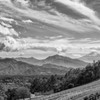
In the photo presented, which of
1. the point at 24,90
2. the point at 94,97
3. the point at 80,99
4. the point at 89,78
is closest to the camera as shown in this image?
the point at 94,97

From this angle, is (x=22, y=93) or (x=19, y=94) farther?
(x=19, y=94)

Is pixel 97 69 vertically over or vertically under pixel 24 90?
over

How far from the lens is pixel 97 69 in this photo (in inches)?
6235

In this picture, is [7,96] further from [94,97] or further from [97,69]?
[94,97]

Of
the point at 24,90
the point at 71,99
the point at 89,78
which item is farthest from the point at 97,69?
the point at 71,99

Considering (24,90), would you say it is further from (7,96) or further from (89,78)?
(89,78)

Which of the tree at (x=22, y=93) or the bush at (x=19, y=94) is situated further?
the bush at (x=19, y=94)

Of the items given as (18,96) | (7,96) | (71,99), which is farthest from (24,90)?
(71,99)

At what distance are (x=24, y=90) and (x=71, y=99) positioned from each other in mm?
117160

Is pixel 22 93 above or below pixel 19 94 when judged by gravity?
above

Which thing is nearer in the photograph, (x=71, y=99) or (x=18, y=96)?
(x=71, y=99)

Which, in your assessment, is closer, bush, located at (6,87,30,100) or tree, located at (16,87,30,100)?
tree, located at (16,87,30,100)

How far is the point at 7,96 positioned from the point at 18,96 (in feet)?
44.6

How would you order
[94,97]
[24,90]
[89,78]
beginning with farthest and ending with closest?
[24,90] → [89,78] → [94,97]
